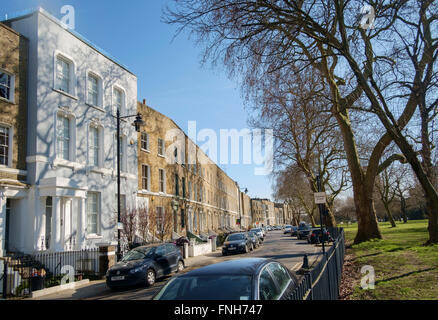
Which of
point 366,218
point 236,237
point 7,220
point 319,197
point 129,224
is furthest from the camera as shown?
point 236,237

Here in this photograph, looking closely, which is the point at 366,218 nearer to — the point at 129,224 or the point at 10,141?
the point at 129,224

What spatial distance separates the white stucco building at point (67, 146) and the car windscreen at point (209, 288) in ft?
43.5

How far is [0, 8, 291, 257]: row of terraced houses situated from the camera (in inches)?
632

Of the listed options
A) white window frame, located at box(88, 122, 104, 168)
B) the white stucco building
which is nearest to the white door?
the white stucco building

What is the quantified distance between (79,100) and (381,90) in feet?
51.1

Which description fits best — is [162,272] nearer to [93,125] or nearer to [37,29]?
[93,125]

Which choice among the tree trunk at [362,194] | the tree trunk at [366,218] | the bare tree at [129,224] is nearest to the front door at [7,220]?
the bare tree at [129,224]

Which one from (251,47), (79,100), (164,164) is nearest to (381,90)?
(251,47)

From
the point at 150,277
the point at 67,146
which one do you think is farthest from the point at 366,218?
the point at 67,146

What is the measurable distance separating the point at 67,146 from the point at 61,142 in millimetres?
472

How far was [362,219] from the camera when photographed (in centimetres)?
2083

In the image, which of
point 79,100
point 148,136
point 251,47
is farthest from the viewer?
point 148,136

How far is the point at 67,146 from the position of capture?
19.0 m

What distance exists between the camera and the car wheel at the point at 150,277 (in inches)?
529
